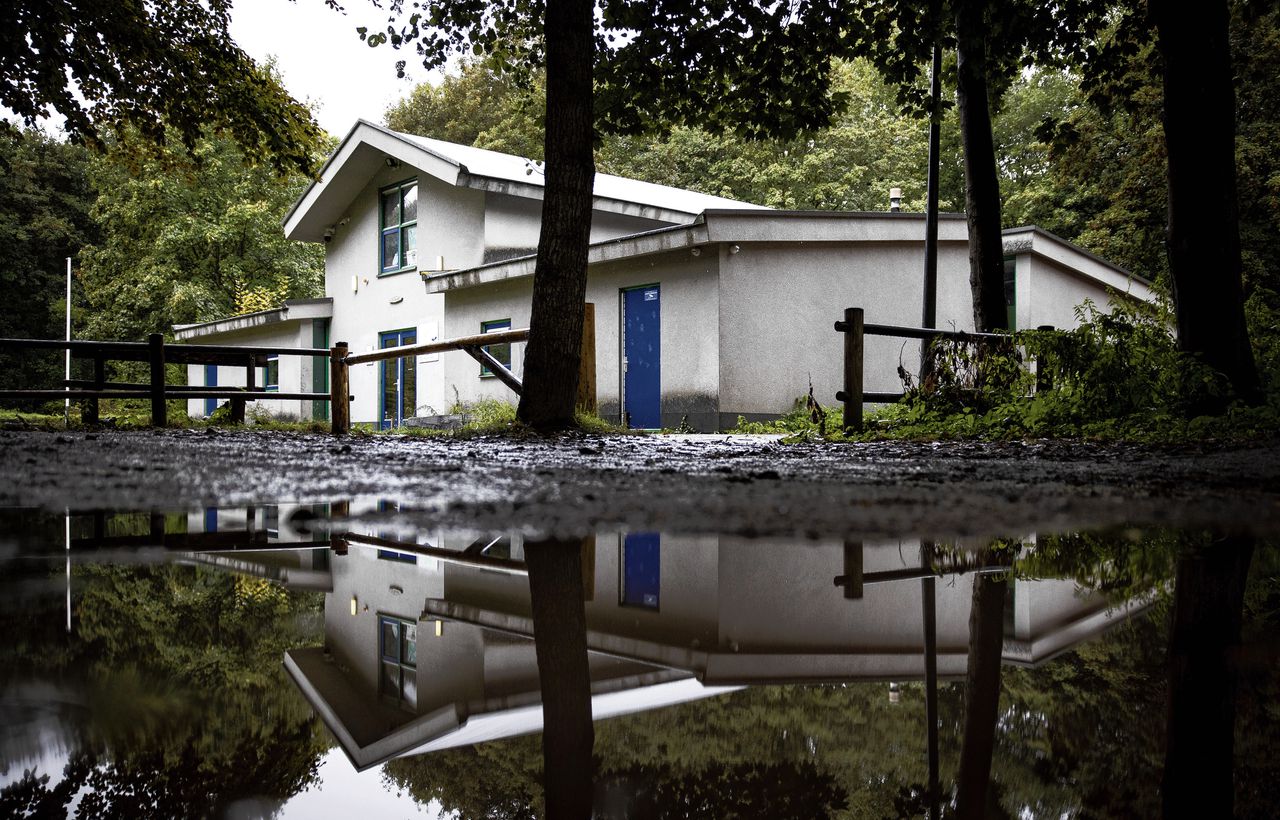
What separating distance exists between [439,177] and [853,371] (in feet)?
39.9

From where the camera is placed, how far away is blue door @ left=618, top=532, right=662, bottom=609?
1742mm

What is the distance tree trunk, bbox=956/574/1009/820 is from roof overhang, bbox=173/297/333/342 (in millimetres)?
24494

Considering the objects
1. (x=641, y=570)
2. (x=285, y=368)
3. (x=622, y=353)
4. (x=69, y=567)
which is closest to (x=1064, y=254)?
(x=622, y=353)

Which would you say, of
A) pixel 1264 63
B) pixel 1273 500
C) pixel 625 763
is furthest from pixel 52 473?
pixel 1264 63

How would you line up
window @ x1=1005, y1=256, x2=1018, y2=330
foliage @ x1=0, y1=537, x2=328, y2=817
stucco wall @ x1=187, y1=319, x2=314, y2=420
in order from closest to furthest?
foliage @ x1=0, y1=537, x2=328, y2=817 < window @ x1=1005, y1=256, x2=1018, y2=330 < stucco wall @ x1=187, y1=319, x2=314, y2=420

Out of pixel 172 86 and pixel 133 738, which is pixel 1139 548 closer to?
pixel 133 738

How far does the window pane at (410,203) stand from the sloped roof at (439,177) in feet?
2.53

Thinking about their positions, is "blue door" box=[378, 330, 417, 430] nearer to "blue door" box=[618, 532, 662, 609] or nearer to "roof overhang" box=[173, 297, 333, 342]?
"roof overhang" box=[173, 297, 333, 342]

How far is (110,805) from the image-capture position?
0.77 meters

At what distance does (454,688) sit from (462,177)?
60.0 feet

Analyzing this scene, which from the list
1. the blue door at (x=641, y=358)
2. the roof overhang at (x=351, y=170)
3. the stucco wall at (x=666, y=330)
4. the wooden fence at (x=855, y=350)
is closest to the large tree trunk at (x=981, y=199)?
the wooden fence at (x=855, y=350)

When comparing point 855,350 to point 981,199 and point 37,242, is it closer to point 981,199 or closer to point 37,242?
point 981,199

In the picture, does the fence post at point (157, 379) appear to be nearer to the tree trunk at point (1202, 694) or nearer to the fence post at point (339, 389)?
the fence post at point (339, 389)

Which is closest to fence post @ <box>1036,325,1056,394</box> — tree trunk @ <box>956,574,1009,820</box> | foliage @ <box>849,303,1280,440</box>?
foliage @ <box>849,303,1280,440</box>
